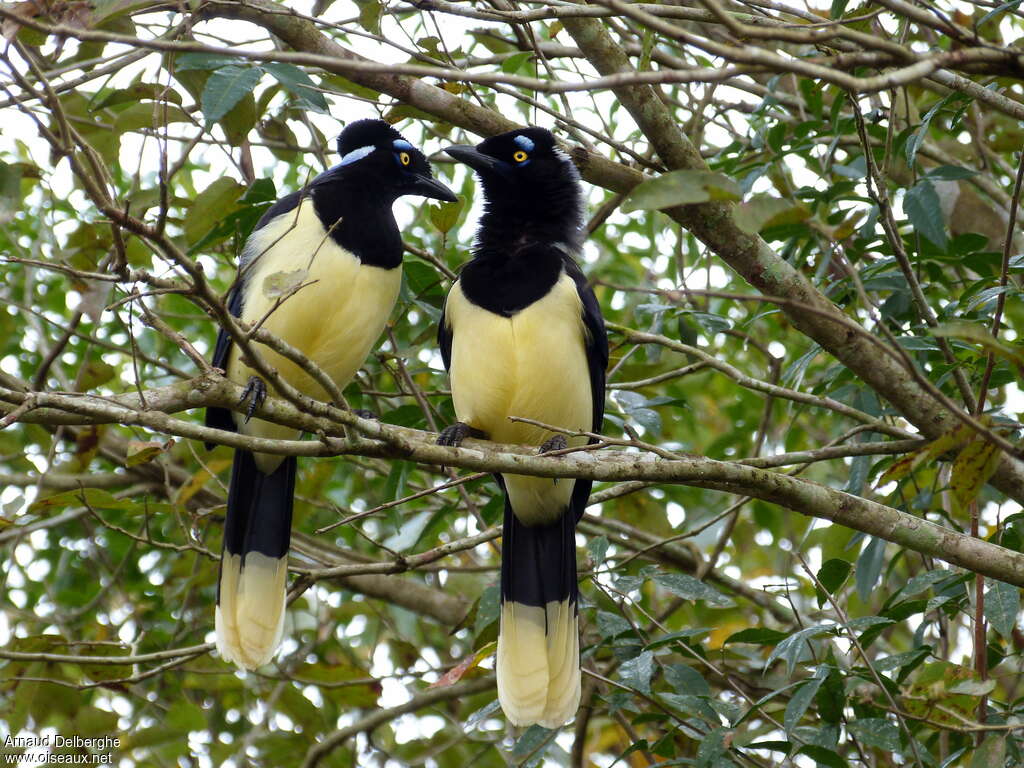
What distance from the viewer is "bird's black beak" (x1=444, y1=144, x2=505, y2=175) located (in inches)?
179

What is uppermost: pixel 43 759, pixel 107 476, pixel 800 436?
pixel 800 436

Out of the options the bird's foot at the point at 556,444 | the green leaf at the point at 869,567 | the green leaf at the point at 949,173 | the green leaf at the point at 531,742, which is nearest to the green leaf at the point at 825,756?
the green leaf at the point at 869,567

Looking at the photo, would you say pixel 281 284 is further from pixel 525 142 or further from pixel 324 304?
pixel 525 142

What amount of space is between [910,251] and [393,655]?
341 centimetres

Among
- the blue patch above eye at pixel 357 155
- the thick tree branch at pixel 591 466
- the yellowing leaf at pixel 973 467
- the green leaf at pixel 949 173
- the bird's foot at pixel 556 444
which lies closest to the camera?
the yellowing leaf at pixel 973 467

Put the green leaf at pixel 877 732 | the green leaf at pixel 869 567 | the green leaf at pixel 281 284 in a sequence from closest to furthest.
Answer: the green leaf at pixel 281 284
the green leaf at pixel 877 732
the green leaf at pixel 869 567

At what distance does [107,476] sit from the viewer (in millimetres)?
5578

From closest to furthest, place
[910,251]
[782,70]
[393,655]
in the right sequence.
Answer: [782,70], [910,251], [393,655]

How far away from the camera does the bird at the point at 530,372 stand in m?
4.08

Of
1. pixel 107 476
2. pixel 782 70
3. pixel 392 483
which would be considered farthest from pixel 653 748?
pixel 107 476

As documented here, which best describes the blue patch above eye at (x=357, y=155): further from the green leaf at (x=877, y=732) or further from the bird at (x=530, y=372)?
the green leaf at (x=877, y=732)

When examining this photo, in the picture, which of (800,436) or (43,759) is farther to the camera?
(800,436)

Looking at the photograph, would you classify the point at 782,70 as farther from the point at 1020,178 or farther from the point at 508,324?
the point at 508,324

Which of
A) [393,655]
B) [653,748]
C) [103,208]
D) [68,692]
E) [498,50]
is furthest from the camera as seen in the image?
[393,655]
